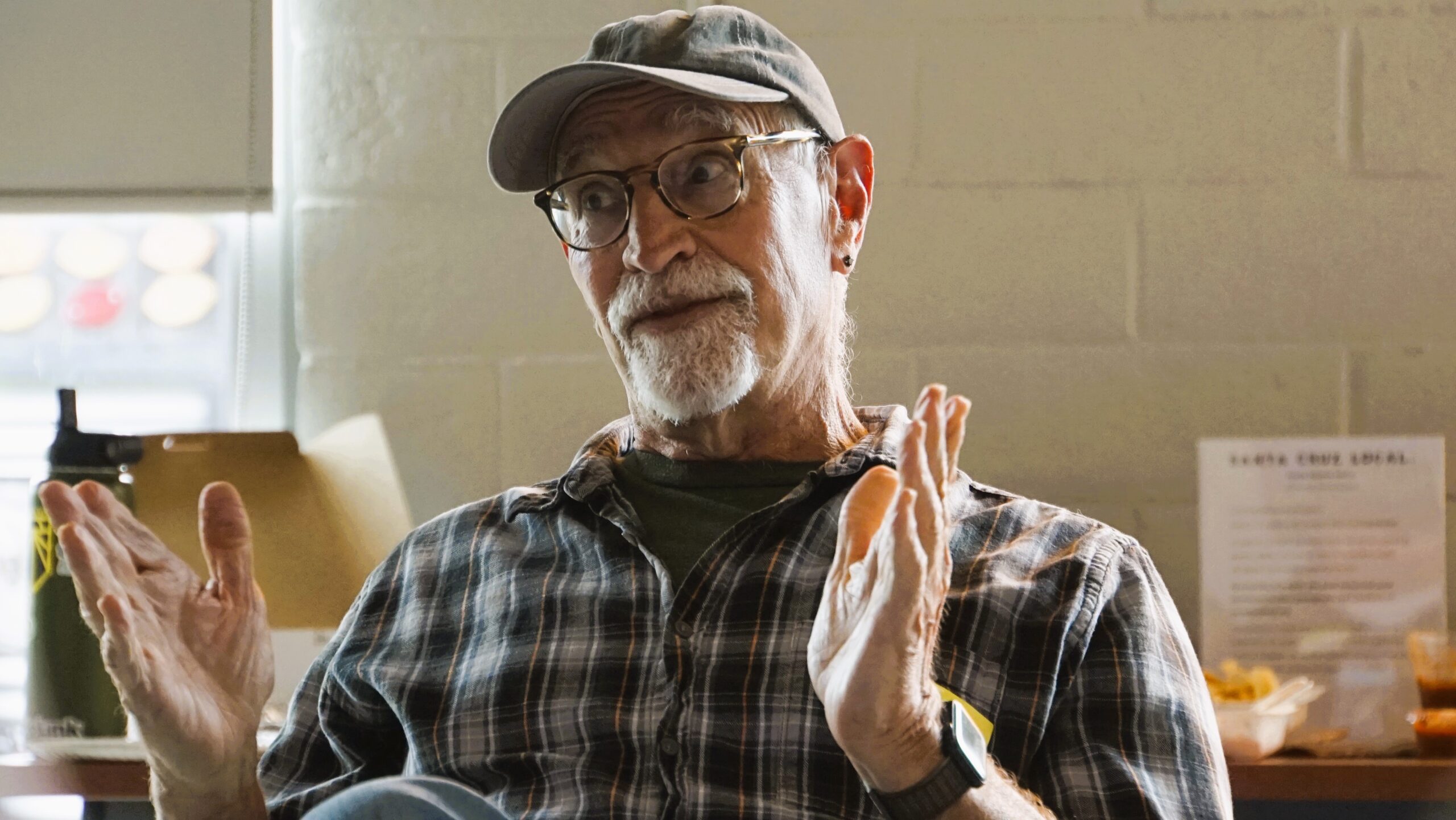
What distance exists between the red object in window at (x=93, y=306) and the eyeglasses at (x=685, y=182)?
32.7 inches

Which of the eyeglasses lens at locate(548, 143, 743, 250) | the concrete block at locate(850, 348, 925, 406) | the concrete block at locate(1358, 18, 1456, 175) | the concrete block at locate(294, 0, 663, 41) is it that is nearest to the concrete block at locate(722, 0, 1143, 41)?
the concrete block at locate(294, 0, 663, 41)

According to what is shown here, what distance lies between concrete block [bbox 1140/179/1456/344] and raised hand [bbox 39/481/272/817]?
103cm

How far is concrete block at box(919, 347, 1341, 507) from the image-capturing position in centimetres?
148

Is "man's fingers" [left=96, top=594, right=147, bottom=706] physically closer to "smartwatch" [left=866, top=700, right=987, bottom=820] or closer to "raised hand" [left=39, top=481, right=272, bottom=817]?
"raised hand" [left=39, top=481, right=272, bottom=817]

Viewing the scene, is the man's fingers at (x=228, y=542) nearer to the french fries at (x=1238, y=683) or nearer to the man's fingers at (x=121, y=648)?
the man's fingers at (x=121, y=648)

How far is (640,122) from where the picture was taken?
3.66ft

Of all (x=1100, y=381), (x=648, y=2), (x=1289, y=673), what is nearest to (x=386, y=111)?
(x=648, y=2)

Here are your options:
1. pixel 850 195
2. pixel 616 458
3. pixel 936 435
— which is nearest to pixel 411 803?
pixel 936 435

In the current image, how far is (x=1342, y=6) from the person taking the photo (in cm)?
147

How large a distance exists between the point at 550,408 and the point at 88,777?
0.65 metres

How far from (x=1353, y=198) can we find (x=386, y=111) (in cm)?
116

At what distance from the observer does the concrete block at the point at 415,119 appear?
157 cm

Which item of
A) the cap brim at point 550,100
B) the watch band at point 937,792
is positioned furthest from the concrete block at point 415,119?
the watch band at point 937,792

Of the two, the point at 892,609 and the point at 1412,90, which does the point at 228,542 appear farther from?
the point at 1412,90
